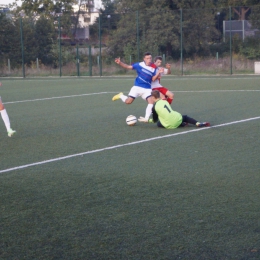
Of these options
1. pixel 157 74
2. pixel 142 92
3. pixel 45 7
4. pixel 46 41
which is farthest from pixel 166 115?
pixel 45 7

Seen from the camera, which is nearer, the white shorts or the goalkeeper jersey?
the goalkeeper jersey

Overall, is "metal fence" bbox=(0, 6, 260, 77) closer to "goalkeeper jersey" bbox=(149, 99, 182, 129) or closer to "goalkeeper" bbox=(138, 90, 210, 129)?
"goalkeeper" bbox=(138, 90, 210, 129)

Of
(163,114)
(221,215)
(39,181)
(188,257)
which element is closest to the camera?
(188,257)

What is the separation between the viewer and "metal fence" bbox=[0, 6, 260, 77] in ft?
112

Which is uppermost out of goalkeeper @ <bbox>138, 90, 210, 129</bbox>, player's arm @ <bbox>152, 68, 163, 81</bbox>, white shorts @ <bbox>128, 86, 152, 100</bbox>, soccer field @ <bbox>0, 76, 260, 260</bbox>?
player's arm @ <bbox>152, 68, 163, 81</bbox>

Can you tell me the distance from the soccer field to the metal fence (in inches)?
890

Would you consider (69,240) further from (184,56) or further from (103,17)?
(103,17)

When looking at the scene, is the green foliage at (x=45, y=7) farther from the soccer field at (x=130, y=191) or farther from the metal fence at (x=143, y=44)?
the soccer field at (x=130, y=191)

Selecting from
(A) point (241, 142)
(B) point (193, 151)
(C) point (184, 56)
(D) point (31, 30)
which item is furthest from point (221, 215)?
(D) point (31, 30)

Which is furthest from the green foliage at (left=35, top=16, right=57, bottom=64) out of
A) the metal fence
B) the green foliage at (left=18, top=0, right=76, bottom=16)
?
the green foliage at (left=18, top=0, right=76, bottom=16)

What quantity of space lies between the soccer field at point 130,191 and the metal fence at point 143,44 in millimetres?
22617

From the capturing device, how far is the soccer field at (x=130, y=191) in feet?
15.1

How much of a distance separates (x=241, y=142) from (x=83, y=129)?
356 centimetres

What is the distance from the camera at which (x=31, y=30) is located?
126ft
